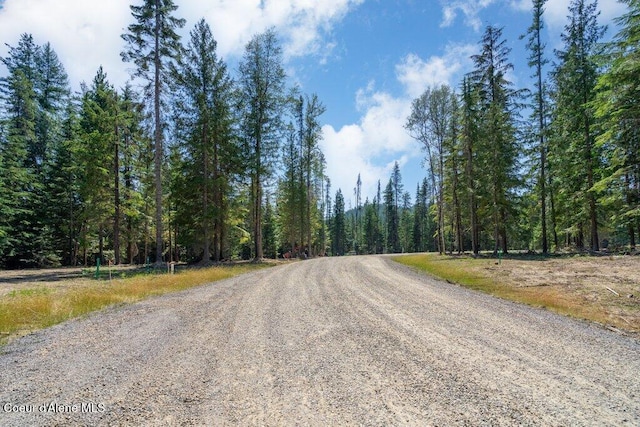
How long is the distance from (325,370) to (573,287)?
9910 millimetres

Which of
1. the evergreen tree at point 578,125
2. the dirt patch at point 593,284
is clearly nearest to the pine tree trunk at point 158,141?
the dirt patch at point 593,284

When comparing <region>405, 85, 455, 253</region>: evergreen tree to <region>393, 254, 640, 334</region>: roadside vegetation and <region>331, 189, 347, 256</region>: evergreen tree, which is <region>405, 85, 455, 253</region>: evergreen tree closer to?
<region>393, 254, 640, 334</region>: roadside vegetation

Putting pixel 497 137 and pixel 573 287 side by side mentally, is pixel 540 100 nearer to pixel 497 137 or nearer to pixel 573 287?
pixel 497 137

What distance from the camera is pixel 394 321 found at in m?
6.45

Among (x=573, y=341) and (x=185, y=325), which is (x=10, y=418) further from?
(x=573, y=341)

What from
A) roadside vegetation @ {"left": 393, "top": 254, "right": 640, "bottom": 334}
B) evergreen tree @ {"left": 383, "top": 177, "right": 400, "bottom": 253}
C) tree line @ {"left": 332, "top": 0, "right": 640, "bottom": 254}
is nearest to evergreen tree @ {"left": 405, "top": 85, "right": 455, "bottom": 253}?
tree line @ {"left": 332, "top": 0, "right": 640, "bottom": 254}

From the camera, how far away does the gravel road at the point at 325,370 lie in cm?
312

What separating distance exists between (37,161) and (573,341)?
3982 cm

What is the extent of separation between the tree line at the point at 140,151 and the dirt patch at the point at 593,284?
17334 millimetres

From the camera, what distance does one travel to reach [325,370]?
13.6 feet

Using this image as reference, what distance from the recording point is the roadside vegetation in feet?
23.8

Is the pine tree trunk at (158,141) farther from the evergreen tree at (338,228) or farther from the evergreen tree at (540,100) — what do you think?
the evergreen tree at (338,228)

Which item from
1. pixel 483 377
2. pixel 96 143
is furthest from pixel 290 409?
pixel 96 143

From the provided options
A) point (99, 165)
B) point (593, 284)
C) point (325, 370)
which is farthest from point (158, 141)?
point (593, 284)
